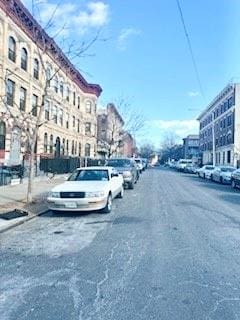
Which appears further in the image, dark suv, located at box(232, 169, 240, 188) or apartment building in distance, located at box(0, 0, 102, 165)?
dark suv, located at box(232, 169, 240, 188)

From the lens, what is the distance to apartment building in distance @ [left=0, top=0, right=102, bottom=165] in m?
21.0

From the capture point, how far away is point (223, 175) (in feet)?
98.1

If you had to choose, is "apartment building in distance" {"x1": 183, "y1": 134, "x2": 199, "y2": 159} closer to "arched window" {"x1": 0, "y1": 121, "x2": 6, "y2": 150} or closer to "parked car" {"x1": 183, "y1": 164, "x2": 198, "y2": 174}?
"parked car" {"x1": 183, "y1": 164, "x2": 198, "y2": 174}

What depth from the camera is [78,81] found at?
4903 cm

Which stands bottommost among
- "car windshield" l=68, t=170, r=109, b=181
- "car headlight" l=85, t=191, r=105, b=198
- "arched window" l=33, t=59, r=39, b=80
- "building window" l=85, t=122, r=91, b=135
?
"car headlight" l=85, t=191, r=105, b=198

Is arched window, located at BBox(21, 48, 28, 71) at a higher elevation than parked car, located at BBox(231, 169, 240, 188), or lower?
higher

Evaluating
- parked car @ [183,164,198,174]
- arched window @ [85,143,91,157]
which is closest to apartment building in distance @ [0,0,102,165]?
arched window @ [85,143,91,157]

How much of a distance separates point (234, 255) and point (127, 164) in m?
15.4

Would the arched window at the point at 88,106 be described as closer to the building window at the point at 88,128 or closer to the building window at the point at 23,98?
the building window at the point at 88,128

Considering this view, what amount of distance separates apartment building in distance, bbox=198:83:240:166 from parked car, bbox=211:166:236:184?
630 inches

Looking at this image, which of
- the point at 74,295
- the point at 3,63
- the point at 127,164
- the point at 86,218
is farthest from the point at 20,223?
the point at 3,63

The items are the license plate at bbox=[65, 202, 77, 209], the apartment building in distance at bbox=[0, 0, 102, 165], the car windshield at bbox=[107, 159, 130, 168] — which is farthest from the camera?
the car windshield at bbox=[107, 159, 130, 168]

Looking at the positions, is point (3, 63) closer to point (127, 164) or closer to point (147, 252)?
point (127, 164)

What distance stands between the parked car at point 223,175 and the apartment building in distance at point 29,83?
1415 cm
